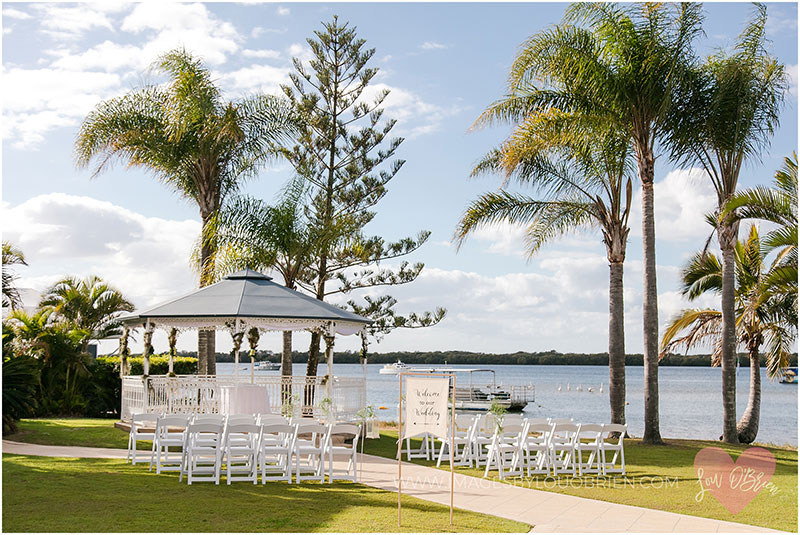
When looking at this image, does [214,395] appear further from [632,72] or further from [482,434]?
[632,72]

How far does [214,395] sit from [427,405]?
8878mm

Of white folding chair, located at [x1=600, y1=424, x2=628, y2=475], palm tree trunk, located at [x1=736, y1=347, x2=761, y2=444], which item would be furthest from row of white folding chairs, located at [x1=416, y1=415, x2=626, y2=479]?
palm tree trunk, located at [x1=736, y1=347, x2=761, y2=444]

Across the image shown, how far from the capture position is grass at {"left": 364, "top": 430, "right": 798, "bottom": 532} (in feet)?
27.3

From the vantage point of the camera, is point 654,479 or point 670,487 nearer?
point 670,487

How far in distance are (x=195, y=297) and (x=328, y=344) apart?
289cm

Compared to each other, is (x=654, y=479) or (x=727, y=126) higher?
(x=727, y=126)

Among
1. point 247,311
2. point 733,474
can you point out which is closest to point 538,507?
point 733,474

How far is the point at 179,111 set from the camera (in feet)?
61.6

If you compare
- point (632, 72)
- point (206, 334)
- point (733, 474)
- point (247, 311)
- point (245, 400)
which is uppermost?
point (632, 72)

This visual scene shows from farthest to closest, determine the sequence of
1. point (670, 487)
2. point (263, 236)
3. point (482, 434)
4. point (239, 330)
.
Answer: point (263, 236)
point (239, 330)
point (482, 434)
point (670, 487)

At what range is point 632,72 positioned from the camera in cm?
1606

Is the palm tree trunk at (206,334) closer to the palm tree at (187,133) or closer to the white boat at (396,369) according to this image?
the palm tree at (187,133)

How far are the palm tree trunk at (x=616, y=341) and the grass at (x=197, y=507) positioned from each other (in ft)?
30.8

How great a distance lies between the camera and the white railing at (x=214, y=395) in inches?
598
